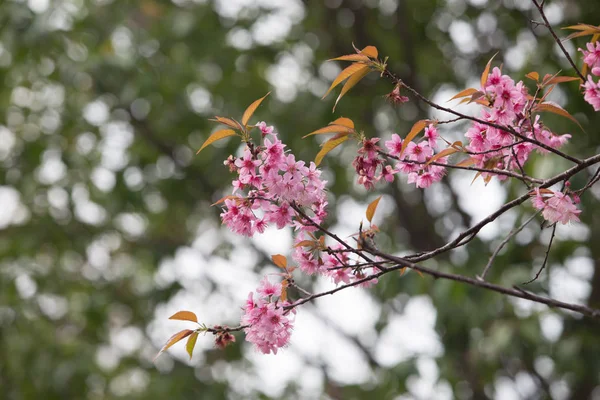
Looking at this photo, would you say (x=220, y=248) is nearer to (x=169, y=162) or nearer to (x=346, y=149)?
(x=169, y=162)

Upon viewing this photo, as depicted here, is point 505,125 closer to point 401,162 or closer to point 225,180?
point 401,162

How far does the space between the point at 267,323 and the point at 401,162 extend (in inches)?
16.6

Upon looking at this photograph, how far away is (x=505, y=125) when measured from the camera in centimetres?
130

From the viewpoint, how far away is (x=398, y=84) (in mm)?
1229

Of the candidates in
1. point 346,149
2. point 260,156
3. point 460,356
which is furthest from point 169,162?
point 260,156

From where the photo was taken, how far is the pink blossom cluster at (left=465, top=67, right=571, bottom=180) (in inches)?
51.1

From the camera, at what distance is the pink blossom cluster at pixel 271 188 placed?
4.08ft

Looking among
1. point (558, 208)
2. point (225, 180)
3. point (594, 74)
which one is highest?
point (225, 180)

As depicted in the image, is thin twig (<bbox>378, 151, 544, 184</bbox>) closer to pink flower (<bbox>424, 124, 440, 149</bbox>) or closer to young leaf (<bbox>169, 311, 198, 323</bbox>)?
pink flower (<bbox>424, 124, 440, 149</bbox>)

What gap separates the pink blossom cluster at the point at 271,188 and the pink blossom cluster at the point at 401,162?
9cm

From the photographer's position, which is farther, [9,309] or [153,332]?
[153,332]

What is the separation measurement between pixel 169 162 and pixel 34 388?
1.69 metres

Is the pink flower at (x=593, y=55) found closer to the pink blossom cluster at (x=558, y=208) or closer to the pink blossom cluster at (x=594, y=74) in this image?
the pink blossom cluster at (x=594, y=74)

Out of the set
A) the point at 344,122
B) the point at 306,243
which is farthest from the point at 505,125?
the point at 306,243
